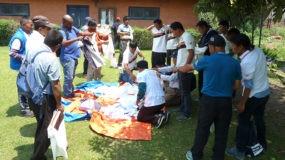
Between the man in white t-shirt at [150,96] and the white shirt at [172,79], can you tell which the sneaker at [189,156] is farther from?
the white shirt at [172,79]

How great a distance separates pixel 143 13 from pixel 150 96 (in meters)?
14.8

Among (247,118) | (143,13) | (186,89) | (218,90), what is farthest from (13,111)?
(143,13)

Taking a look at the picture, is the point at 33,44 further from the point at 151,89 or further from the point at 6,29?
the point at 6,29

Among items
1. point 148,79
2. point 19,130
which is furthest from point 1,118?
point 148,79

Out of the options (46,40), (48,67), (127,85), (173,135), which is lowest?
(173,135)

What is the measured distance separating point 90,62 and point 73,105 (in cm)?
177

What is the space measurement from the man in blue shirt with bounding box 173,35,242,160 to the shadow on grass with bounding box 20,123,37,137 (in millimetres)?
3128

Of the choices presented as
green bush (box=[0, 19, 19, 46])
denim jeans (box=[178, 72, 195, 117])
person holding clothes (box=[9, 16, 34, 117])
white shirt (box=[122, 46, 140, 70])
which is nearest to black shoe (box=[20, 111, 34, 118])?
person holding clothes (box=[9, 16, 34, 117])

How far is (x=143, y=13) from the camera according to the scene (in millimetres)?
18656

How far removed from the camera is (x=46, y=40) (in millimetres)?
3420

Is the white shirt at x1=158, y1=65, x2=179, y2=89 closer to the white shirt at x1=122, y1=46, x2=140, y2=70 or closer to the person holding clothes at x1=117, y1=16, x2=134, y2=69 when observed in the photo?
the white shirt at x1=122, y1=46, x2=140, y2=70

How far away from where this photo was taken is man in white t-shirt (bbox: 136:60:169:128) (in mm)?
4891

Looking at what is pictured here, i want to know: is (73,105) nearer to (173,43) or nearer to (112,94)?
(112,94)

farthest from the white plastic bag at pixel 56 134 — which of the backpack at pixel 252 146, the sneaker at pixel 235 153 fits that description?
the backpack at pixel 252 146
